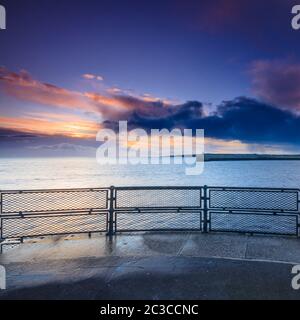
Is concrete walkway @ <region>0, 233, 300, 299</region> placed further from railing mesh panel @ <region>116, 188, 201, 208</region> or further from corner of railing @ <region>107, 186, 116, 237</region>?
railing mesh panel @ <region>116, 188, 201, 208</region>

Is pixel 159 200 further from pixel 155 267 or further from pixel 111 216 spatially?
pixel 155 267

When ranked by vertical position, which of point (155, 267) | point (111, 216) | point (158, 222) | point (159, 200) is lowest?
point (158, 222)

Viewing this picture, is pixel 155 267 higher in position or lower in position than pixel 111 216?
lower

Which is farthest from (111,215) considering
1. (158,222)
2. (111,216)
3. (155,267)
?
(158,222)

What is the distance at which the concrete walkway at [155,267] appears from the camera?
475cm

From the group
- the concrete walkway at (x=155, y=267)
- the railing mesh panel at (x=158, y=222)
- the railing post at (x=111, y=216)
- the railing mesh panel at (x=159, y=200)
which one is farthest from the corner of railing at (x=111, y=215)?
the railing mesh panel at (x=158, y=222)

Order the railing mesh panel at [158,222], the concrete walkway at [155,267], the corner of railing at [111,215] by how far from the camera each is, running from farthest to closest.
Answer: the railing mesh panel at [158,222]
the corner of railing at [111,215]
the concrete walkway at [155,267]

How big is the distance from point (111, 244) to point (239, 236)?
3.50 metres

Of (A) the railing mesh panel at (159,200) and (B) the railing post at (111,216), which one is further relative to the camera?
(A) the railing mesh panel at (159,200)

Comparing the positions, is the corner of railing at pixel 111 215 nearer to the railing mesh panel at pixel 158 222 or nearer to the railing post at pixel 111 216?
the railing post at pixel 111 216

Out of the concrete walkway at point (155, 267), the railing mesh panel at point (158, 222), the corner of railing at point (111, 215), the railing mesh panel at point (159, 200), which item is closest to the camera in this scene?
the concrete walkway at point (155, 267)

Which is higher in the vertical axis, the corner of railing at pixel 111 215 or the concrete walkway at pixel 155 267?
the corner of railing at pixel 111 215

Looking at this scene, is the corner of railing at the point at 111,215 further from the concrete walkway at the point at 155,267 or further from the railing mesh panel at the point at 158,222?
the railing mesh panel at the point at 158,222

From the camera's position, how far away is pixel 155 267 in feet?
19.0
